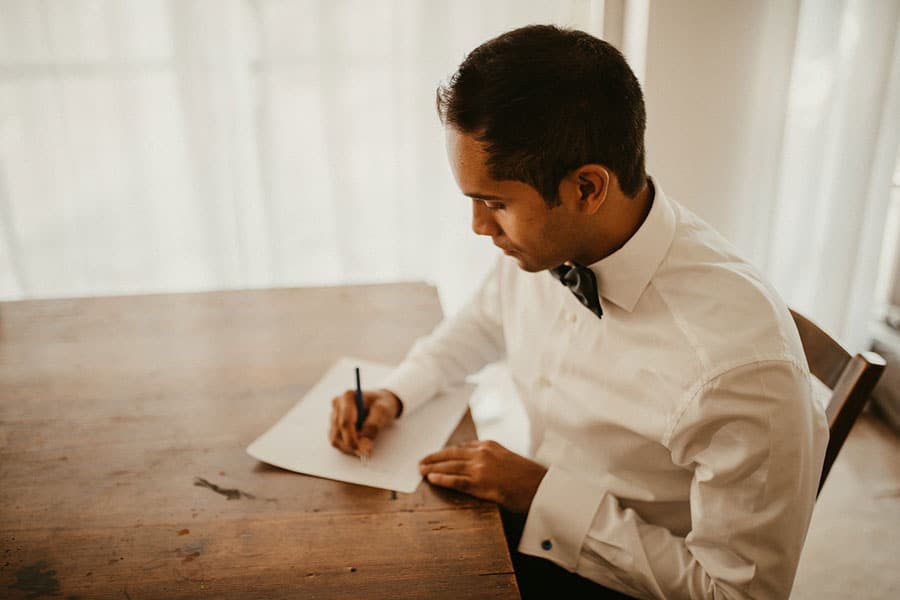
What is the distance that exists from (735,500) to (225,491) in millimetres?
641

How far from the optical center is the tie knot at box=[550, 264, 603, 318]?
0.96 meters

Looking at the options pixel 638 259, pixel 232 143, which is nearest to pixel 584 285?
pixel 638 259

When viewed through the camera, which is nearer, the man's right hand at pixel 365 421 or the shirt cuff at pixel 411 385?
the man's right hand at pixel 365 421

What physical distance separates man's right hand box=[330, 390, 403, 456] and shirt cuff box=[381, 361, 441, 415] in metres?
0.01

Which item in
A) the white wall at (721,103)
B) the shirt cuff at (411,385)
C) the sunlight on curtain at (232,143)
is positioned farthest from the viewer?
the sunlight on curtain at (232,143)

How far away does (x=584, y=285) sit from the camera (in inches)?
37.9

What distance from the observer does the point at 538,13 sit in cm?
211

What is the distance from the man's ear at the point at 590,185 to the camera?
0.86m

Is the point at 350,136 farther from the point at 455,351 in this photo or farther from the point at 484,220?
the point at 484,220

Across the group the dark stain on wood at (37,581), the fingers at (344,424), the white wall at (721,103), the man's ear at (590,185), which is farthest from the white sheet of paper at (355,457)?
the white wall at (721,103)

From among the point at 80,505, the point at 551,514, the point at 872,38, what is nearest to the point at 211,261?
the point at 80,505

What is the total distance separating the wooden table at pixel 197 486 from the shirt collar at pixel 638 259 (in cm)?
32

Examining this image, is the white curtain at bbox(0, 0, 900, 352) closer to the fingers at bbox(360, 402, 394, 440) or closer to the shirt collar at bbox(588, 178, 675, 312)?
the shirt collar at bbox(588, 178, 675, 312)

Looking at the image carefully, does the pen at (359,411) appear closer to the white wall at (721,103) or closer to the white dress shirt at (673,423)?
the white dress shirt at (673,423)
